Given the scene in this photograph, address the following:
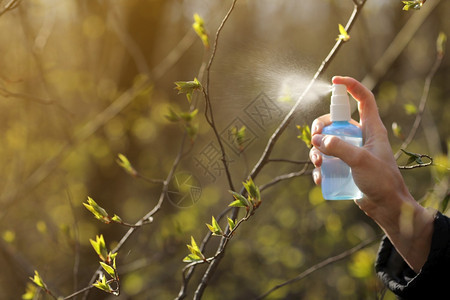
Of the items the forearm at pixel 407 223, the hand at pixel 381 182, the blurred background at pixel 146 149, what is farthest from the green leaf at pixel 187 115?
the blurred background at pixel 146 149

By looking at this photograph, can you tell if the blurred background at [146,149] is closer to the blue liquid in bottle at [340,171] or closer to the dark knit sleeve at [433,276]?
the blue liquid in bottle at [340,171]

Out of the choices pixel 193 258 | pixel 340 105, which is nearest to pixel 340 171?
pixel 340 105

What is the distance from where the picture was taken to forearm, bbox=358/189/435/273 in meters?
1.40

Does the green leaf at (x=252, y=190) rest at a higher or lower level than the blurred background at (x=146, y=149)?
higher

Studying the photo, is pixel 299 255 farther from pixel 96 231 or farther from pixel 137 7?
pixel 137 7

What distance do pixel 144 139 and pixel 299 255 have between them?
184 cm

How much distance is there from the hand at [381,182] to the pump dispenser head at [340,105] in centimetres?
3

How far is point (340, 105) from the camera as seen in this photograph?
4.95 ft

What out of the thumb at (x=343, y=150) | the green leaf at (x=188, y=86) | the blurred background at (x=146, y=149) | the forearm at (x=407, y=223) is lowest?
the blurred background at (x=146, y=149)

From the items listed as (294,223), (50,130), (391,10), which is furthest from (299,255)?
(391,10)

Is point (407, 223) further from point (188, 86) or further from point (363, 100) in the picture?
point (188, 86)

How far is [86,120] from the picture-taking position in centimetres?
447

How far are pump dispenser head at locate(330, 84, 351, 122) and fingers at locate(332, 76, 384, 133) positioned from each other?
0.02m

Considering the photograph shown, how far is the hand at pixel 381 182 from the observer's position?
4.34 feet
